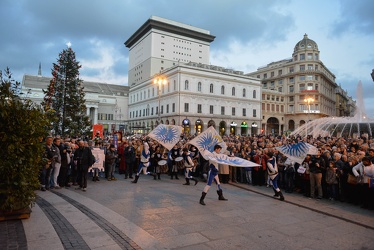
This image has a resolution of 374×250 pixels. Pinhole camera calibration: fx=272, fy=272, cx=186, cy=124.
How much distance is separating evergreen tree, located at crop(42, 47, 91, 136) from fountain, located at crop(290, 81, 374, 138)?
2478cm

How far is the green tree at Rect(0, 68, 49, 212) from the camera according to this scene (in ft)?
20.7

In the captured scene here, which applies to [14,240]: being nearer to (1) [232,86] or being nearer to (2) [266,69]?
(1) [232,86]

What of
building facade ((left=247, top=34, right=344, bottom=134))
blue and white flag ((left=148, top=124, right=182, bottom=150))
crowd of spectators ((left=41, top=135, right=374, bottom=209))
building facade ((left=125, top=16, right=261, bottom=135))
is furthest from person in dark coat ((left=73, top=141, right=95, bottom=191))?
building facade ((left=247, top=34, right=344, bottom=134))

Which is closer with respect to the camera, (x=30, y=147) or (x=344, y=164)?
(x=30, y=147)

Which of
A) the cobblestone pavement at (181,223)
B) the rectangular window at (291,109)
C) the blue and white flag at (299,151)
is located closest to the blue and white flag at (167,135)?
the cobblestone pavement at (181,223)

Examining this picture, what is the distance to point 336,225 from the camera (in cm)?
711

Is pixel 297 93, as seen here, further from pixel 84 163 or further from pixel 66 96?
pixel 84 163

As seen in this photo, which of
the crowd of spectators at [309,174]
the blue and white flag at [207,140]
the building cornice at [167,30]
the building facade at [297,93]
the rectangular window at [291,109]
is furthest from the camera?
the building cornice at [167,30]

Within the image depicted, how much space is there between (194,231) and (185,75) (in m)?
53.8

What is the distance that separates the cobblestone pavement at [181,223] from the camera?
215 inches

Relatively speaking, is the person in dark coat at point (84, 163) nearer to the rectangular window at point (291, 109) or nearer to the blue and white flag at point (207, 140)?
the blue and white flag at point (207, 140)

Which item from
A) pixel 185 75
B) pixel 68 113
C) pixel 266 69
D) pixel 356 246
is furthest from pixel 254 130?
pixel 356 246

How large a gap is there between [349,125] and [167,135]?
903 inches

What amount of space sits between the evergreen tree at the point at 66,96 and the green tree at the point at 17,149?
14723 millimetres
